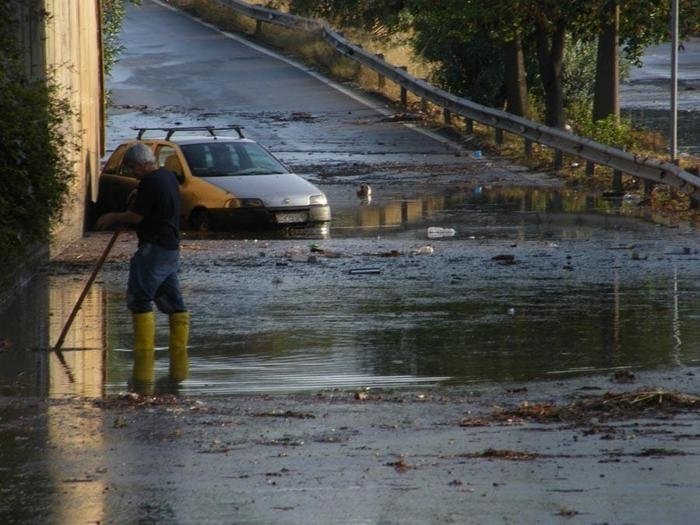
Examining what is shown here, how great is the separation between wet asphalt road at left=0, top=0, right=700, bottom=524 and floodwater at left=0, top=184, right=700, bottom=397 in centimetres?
4

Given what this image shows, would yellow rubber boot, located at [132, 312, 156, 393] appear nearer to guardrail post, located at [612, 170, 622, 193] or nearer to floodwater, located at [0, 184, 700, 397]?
floodwater, located at [0, 184, 700, 397]

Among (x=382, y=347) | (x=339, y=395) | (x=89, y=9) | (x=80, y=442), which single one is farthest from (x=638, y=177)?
(x=80, y=442)

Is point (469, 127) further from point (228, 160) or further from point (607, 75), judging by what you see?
point (228, 160)

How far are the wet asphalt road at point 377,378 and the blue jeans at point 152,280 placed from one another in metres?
0.37

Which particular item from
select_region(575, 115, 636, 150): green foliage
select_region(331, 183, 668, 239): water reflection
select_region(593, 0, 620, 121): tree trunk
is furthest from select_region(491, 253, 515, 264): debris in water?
select_region(593, 0, 620, 121): tree trunk

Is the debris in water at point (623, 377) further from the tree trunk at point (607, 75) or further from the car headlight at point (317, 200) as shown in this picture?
the tree trunk at point (607, 75)

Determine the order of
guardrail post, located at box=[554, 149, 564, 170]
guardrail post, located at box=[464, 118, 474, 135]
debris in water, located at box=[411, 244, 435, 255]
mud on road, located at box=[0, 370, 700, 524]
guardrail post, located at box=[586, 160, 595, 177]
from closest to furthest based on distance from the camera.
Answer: mud on road, located at box=[0, 370, 700, 524] < debris in water, located at box=[411, 244, 435, 255] < guardrail post, located at box=[586, 160, 595, 177] < guardrail post, located at box=[554, 149, 564, 170] < guardrail post, located at box=[464, 118, 474, 135]

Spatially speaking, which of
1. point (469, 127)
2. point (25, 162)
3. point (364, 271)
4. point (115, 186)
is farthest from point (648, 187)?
point (25, 162)

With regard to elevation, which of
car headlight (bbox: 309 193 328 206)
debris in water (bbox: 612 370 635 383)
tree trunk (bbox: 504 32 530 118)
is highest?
tree trunk (bbox: 504 32 530 118)

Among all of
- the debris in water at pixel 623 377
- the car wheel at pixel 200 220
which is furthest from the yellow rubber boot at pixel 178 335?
the car wheel at pixel 200 220

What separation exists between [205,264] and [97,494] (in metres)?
9.95

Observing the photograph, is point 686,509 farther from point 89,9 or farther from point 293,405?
point 89,9

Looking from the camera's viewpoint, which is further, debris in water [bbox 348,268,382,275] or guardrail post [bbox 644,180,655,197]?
guardrail post [bbox 644,180,655,197]

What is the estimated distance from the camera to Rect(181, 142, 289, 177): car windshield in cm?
2252
